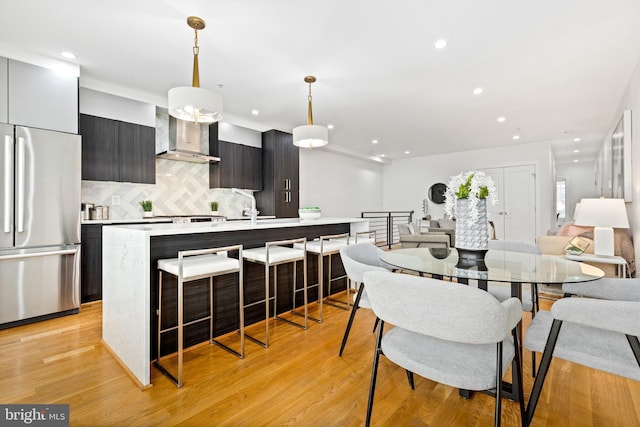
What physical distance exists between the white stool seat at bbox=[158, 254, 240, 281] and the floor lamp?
3601mm

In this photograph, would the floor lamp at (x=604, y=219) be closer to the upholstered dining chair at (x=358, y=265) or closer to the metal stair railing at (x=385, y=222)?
the upholstered dining chair at (x=358, y=265)

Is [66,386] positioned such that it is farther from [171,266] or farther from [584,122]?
[584,122]

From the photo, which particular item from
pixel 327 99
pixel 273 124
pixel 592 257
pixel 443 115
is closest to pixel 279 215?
pixel 273 124

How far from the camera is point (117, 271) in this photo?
7.25 feet

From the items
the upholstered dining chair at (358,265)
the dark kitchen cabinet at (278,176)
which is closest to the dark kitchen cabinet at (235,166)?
the dark kitchen cabinet at (278,176)

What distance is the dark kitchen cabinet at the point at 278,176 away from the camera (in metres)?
5.36

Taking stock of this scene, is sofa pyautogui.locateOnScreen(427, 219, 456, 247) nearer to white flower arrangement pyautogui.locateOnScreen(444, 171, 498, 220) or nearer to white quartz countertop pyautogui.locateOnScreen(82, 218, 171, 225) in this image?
white flower arrangement pyautogui.locateOnScreen(444, 171, 498, 220)

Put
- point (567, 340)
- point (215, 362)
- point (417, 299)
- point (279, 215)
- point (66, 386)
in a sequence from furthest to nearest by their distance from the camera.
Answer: point (279, 215) → point (215, 362) → point (66, 386) → point (567, 340) → point (417, 299)

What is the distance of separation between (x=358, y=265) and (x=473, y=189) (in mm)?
940

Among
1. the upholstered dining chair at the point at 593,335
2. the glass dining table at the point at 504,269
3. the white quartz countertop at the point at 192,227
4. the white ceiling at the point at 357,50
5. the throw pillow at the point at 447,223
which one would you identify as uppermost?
the white ceiling at the point at 357,50

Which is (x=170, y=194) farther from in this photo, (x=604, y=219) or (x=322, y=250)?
(x=604, y=219)

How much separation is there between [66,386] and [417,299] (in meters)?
2.18

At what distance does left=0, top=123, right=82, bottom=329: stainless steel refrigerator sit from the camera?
2.80 metres
